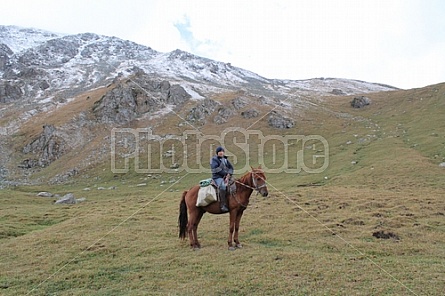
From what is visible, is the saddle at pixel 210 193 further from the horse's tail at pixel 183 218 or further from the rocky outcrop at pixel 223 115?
the rocky outcrop at pixel 223 115

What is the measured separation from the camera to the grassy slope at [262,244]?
1038 centimetres

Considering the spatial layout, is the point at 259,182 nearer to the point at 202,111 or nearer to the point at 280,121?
Answer: the point at 280,121

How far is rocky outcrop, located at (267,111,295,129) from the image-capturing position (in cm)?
6519

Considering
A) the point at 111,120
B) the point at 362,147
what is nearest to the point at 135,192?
the point at 362,147

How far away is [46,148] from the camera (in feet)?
198

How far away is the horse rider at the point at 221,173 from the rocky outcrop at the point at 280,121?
171 feet

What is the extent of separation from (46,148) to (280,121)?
46272 mm


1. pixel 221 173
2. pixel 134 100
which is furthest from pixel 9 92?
pixel 221 173

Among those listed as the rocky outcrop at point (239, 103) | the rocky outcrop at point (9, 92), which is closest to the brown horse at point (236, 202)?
the rocky outcrop at point (239, 103)

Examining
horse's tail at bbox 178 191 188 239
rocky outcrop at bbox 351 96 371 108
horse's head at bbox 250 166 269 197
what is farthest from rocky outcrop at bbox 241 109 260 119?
horse's head at bbox 250 166 269 197

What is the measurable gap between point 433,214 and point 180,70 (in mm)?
157634

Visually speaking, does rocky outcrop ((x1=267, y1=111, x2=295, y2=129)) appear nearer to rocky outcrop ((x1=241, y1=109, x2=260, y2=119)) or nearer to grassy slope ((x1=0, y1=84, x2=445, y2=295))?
rocky outcrop ((x1=241, y1=109, x2=260, y2=119))

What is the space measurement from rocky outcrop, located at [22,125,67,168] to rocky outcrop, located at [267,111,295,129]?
135 ft

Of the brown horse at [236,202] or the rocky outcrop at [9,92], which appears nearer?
the brown horse at [236,202]
